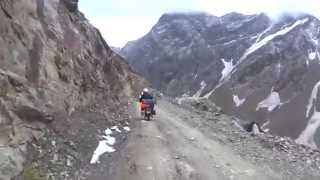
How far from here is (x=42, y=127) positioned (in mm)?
19734

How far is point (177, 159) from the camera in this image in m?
21.4

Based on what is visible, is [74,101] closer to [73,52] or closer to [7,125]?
[73,52]

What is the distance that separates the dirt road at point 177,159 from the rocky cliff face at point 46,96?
1.58 m

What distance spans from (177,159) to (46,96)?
221 inches

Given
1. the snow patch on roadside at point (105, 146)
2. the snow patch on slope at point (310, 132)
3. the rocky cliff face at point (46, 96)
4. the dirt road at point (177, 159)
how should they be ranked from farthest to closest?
the snow patch on slope at point (310, 132) → the snow patch on roadside at point (105, 146) → the dirt road at point (177, 159) → the rocky cliff face at point (46, 96)

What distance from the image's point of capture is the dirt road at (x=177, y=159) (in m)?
19.7

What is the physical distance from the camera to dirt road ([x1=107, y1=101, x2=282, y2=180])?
1969 centimetres

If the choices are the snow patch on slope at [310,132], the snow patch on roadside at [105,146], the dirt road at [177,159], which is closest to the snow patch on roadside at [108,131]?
the snow patch on roadside at [105,146]

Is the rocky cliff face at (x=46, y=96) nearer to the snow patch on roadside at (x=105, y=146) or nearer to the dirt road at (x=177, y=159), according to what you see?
the snow patch on roadside at (x=105, y=146)

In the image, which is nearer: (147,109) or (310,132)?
(147,109)

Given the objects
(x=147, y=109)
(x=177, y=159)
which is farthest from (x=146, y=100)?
(x=177, y=159)

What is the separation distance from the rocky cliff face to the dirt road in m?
1.58

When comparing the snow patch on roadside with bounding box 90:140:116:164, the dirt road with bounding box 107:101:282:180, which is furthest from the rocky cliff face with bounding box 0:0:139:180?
the dirt road with bounding box 107:101:282:180

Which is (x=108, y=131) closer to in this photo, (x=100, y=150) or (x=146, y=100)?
(x=100, y=150)
